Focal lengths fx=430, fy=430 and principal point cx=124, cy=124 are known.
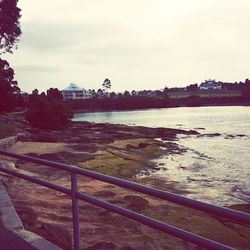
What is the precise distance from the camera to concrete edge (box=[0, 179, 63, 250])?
4.85 meters

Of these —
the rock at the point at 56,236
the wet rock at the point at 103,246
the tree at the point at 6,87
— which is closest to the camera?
the rock at the point at 56,236

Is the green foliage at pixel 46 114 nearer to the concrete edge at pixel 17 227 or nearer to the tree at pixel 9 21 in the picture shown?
the tree at pixel 9 21

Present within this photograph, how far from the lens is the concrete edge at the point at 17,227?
15.9 ft

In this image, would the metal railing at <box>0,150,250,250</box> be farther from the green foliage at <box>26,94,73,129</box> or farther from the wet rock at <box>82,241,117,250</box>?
the green foliage at <box>26,94,73,129</box>

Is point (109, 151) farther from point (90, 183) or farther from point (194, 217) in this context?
point (194, 217)

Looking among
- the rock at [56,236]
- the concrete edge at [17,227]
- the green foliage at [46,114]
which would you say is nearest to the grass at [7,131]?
the green foliage at [46,114]

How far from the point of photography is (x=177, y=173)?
79.5ft

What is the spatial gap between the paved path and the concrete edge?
7 centimetres

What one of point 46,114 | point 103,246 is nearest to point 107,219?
point 103,246

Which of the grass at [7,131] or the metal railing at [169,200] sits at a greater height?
the metal railing at [169,200]

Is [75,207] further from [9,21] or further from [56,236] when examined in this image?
[9,21]

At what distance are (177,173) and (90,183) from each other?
31.4 ft

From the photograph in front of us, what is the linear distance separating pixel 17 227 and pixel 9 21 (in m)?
31.6

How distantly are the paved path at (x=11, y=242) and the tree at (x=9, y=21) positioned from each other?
31.5 meters
